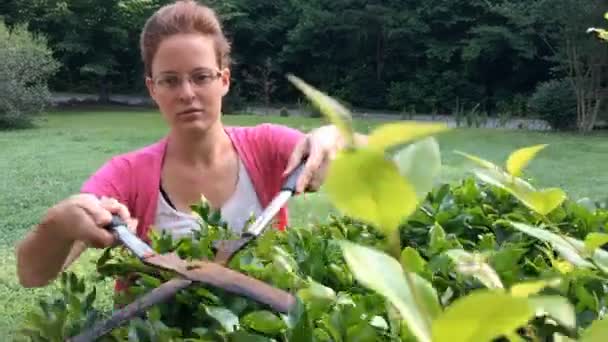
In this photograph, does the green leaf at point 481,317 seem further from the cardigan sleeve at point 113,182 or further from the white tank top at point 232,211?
the cardigan sleeve at point 113,182

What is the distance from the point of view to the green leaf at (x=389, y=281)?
1.16ft

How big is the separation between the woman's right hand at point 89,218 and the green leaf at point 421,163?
2.54ft

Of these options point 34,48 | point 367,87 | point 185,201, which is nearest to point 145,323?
point 185,201

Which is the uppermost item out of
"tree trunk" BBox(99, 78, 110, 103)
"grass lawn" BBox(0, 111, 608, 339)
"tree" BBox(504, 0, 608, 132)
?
"tree" BBox(504, 0, 608, 132)

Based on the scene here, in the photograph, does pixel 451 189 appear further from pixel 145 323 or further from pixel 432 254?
pixel 145 323

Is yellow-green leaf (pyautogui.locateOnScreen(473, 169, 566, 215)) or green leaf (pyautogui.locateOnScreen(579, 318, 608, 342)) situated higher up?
yellow-green leaf (pyautogui.locateOnScreen(473, 169, 566, 215))

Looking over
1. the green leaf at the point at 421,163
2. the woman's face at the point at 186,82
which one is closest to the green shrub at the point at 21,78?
the woman's face at the point at 186,82

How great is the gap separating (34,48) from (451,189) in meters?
16.9

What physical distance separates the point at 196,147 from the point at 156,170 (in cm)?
11

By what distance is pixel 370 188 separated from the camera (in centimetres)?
33

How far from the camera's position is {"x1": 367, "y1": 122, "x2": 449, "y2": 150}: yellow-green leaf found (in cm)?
32

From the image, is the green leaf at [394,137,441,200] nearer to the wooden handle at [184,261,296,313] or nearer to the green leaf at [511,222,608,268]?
the green leaf at [511,222,608,268]

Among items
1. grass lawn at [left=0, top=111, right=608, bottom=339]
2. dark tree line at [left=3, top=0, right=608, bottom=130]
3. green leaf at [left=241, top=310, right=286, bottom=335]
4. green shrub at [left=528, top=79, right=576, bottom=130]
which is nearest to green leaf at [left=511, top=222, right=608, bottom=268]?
green leaf at [left=241, top=310, right=286, bottom=335]

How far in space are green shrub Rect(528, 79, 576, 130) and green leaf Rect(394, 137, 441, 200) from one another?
54.0 feet
